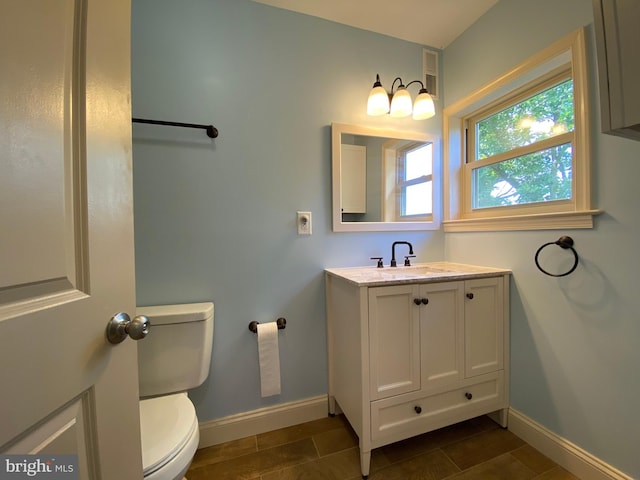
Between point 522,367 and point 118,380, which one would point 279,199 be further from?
point 522,367

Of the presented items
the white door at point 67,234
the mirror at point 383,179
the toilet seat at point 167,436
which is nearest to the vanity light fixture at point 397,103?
the mirror at point 383,179

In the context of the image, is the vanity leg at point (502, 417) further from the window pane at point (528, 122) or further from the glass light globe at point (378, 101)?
the glass light globe at point (378, 101)

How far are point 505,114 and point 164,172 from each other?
2.02 m

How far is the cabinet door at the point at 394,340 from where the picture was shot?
1.18 metres

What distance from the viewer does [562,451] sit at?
1.22 meters

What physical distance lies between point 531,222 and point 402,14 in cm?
142

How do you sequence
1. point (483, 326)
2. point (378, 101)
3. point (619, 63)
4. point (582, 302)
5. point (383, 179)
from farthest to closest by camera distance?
point (383, 179), point (378, 101), point (483, 326), point (582, 302), point (619, 63)

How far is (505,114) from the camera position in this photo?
160 centimetres

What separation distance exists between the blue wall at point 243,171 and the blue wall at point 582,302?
79 centimetres

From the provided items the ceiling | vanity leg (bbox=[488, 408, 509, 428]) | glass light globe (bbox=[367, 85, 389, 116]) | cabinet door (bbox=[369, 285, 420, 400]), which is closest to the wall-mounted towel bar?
the ceiling

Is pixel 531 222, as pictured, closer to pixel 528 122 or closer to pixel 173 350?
pixel 528 122

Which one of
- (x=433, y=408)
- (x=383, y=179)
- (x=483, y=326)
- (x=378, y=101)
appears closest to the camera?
(x=433, y=408)

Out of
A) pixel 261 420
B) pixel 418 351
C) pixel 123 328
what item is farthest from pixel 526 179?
pixel 261 420

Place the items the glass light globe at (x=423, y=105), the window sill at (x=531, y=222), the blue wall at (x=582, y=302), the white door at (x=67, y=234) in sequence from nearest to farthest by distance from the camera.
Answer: the white door at (x=67, y=234) → the blue wall at (x=582, y=302) → the window sill at (x=531, y=222) → the glass light globe at (x=423, y=105)
